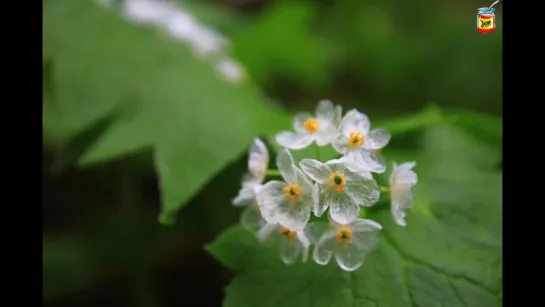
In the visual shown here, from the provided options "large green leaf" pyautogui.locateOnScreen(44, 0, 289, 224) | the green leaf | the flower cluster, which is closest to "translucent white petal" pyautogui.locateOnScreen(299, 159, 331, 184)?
the flower cluster

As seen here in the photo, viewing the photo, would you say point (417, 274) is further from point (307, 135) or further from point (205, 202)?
Answer: point (205, 202)

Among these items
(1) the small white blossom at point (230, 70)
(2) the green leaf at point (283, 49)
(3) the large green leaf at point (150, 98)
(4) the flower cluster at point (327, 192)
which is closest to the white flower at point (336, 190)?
(4) the flower cluster at point (327, 192)

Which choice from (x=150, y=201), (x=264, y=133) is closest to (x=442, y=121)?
(x=264, y=133)

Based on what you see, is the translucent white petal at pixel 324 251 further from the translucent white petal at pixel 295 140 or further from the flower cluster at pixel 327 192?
the translucent white petal at pixel 295 140

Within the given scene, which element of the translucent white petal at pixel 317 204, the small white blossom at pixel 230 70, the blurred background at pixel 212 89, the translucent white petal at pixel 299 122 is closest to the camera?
the translucent white petal at pixel 317 204

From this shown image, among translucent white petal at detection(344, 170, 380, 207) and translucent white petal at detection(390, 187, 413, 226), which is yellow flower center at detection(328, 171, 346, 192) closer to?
translucent white petal at detection(344, 170, 380, 207)

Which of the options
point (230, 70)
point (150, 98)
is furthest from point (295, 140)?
point (230, 70)

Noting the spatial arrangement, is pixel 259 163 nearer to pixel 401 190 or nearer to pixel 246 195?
pixel 246 195
